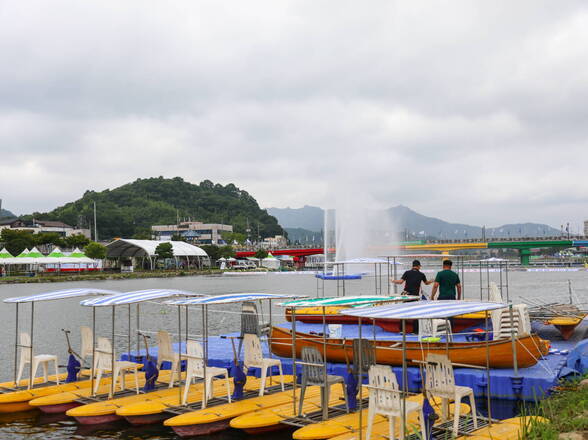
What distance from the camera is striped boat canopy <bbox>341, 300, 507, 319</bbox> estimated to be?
10.5 meters

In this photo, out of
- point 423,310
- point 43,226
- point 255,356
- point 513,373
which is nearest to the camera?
point 423,310

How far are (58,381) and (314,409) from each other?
9012 millimetres

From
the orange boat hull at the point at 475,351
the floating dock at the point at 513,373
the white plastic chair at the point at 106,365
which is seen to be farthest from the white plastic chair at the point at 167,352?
the orange boat hull at the point at 475,351

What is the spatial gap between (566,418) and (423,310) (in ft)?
9.99

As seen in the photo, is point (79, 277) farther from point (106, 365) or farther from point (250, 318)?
point (106, 365)

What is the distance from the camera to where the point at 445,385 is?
470 inches

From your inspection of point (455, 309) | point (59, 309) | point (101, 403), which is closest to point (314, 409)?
point (455, 309)

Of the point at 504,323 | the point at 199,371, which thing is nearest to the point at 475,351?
the point at 504,323

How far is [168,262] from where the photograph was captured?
507 feet

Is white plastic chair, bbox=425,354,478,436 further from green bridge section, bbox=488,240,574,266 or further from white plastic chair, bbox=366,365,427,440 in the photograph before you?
green bridge section, bbox=488,240,574,266

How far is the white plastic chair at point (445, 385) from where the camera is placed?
11.8 metres

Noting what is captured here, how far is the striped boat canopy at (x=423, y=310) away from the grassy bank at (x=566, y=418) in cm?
212

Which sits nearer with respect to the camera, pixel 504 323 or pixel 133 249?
pixel 504 323

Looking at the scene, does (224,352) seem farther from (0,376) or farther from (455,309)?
(455,309)
